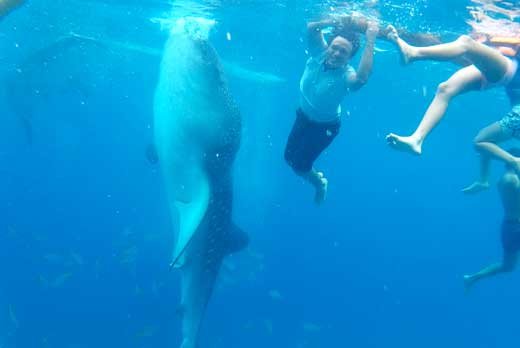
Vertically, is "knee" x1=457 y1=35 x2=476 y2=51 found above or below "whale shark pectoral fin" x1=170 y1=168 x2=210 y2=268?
above

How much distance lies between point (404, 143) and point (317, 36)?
3450mm

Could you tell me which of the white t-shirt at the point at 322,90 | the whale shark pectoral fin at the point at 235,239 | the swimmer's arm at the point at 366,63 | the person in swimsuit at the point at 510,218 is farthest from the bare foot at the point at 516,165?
the whale shark pectoral fin at the point at 235,239

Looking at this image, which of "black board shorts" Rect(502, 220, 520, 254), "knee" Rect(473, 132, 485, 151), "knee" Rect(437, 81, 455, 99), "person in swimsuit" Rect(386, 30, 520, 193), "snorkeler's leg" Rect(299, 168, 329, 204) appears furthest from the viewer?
"snorkeler's leg" Rect(299, 168, 329, 204)

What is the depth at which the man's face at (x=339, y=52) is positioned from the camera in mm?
7531

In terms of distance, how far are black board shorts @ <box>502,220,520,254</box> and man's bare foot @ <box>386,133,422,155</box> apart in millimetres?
4524

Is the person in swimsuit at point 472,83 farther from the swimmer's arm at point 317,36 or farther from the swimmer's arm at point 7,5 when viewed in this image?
the swimmer's arm at point 7,5

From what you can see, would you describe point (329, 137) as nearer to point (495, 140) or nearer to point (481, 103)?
point (495, 140)

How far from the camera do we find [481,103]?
97.7 feet

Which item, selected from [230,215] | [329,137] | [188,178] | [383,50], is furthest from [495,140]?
[383,50]

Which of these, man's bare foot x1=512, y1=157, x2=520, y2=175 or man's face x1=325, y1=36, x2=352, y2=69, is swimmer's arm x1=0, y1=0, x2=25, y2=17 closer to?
man's face x1=325, y1=36, x2=352, y2=69

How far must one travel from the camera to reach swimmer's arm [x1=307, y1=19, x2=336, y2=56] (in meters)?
8.27

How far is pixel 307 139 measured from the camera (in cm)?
873

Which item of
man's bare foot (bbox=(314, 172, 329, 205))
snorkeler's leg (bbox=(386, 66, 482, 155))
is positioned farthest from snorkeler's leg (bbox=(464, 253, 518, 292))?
snorkeler's leg (bbox=(386, 66, 482, 155))

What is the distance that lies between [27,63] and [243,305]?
17244 millimetres
